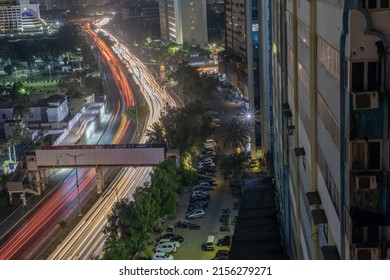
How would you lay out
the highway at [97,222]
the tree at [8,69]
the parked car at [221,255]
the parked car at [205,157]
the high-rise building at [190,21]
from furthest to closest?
the high-rise building at [190,21], the tree at [8,69], the parked car at [205,157], the highway at [97,222], the parked car at [221,255]

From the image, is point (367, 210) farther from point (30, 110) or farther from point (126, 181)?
point (30, 110)

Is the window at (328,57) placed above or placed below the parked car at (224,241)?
above

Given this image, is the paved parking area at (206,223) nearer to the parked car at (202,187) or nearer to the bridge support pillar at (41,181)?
the parked car at (202,187)

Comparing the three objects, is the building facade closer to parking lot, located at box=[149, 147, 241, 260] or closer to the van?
parking lot, located at box=[149, 147, 241, 260]

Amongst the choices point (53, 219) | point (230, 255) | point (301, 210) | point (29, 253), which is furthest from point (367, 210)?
point (53, 219)

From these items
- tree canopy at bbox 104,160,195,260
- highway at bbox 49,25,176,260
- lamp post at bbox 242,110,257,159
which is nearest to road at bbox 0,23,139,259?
highway at bbox 49,25,176,260

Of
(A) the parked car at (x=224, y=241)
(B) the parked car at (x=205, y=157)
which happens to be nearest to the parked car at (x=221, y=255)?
(A) the parked car at (x=224, y=241)

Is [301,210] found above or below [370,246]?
below

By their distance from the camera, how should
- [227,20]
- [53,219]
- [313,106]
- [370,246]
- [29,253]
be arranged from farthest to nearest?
1. [227,20]
2. [53,219]
3. [29,253]
4. [313,106]
5. [370,246]
